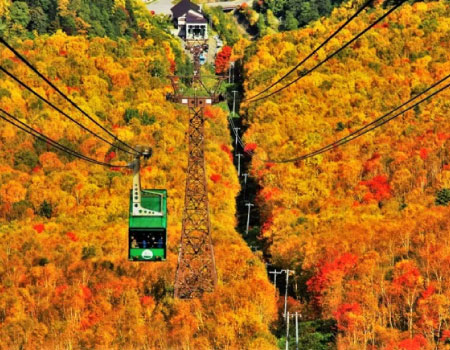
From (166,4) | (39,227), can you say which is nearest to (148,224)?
(39,227)

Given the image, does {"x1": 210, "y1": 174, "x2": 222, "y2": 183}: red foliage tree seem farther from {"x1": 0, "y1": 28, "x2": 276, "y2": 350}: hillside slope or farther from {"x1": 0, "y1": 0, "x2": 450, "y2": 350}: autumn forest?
{"x1": 0, "y1": 0, "x2": 450, "y2": 350}: autumn forest

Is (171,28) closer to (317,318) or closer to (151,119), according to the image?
(151,119)

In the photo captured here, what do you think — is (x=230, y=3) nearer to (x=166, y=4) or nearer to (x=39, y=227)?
(x=166, y=4)

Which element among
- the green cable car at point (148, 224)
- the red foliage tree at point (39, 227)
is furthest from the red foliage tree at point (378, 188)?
the green cable car at point (148, 224)

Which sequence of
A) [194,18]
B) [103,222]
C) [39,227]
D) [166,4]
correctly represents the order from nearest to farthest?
[39,227] < [103,222] < [194,18] < [166,4]

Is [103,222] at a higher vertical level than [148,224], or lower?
higher
